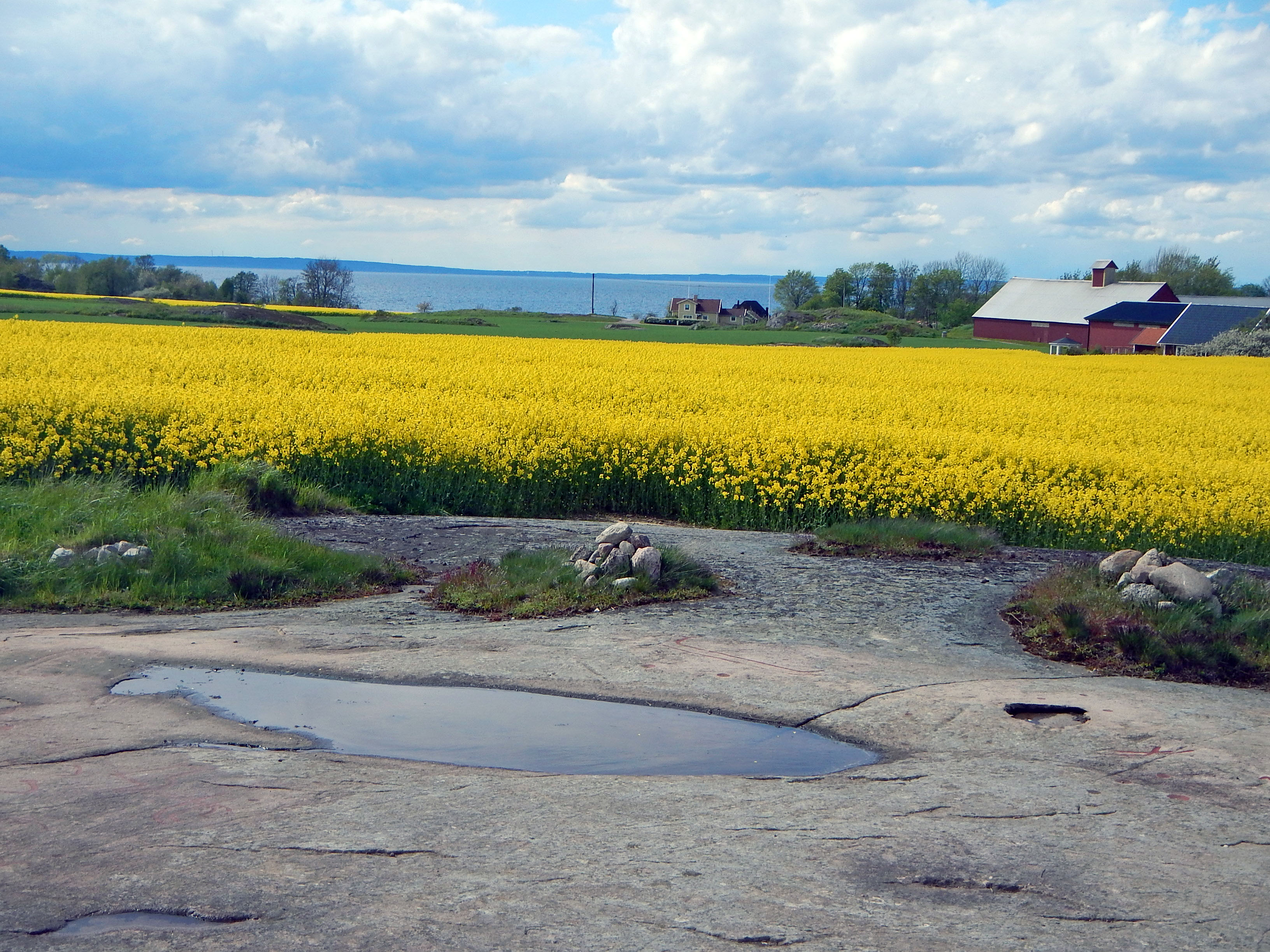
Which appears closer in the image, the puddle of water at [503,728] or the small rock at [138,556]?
the puddle of water at [503,728]

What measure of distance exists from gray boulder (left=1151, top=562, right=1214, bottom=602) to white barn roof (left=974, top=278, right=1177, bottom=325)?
8372 centimetres

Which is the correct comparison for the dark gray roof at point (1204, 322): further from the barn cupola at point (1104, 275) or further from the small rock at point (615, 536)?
the small rock at point (615, 536)

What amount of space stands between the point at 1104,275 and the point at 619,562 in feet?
308

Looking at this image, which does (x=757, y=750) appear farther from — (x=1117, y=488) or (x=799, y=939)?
(x=1117, y=488)

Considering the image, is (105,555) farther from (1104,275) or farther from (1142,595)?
(1104,275)

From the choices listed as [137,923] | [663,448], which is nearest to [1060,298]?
[663,448]

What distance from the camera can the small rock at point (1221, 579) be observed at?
8.27 metres

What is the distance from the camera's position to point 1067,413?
22.6 meters

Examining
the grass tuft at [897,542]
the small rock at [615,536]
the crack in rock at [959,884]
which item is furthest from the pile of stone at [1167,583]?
the crack in rock at [959,884]

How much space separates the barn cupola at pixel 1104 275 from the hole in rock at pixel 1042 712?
308 feet

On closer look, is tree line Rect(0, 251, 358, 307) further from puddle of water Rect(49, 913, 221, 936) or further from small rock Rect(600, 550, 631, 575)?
puddle of water Rect(49, 913, 221, 936)

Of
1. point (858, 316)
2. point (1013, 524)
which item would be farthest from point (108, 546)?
point (858, 316)

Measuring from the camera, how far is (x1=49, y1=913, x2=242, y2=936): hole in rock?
3.40 metres

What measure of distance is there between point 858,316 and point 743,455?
103597 mm
